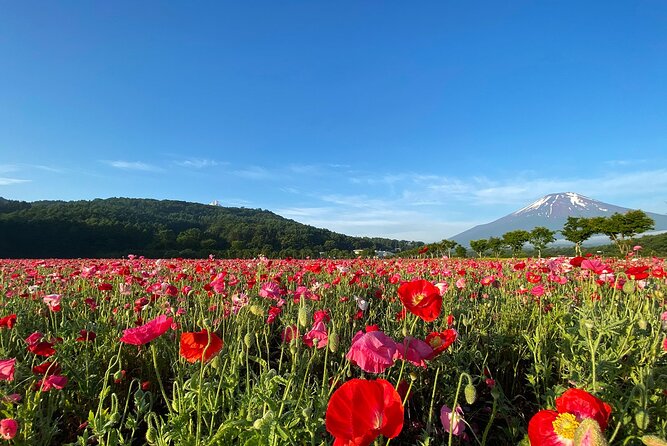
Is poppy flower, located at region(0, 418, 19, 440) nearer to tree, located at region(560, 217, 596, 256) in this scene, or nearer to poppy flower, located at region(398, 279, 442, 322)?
poppy flower, located at region(398, 279, 442, 322)

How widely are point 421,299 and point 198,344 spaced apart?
35.8 inches

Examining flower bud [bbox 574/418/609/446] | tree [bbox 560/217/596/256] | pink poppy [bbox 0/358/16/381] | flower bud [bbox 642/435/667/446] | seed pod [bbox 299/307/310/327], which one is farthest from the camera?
tree [bbox 560/217/596/256]

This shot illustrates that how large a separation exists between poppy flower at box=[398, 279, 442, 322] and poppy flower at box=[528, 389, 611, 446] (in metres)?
0.48

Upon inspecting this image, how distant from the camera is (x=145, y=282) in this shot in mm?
4605

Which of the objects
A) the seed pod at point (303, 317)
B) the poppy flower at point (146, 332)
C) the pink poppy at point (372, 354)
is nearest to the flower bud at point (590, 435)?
the pink poppy at point (372, 354)

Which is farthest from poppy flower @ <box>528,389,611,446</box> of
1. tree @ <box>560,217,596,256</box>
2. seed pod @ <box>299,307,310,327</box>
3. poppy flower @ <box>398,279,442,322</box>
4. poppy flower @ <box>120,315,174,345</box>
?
tree @ <box>560,217,596,256</box>

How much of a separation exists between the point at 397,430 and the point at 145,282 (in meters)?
4.51

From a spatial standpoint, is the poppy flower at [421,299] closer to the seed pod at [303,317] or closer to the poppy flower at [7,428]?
the seed pod at [303,317]

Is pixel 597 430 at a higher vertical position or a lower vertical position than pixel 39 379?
higher

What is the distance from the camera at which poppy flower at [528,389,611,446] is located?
3.07 feet

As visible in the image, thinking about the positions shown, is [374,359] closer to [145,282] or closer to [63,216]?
[145,282]

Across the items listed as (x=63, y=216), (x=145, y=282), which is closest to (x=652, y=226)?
(x=145, y=282)

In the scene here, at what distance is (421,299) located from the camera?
1547 millimetres

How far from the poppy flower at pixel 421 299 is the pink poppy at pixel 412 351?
4.7 inches
